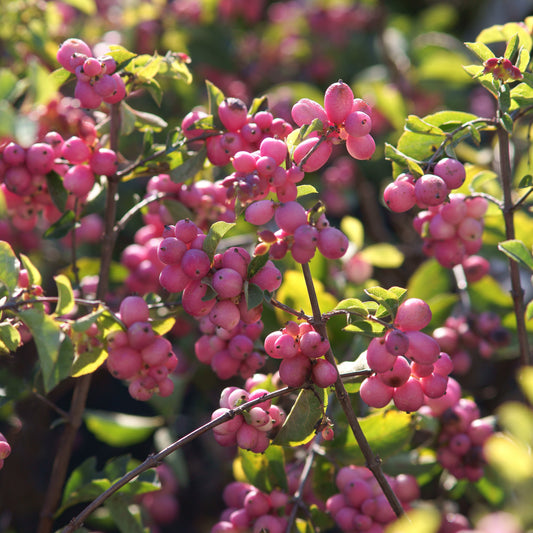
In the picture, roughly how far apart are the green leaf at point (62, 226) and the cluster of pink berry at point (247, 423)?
422mm

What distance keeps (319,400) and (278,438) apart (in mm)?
72

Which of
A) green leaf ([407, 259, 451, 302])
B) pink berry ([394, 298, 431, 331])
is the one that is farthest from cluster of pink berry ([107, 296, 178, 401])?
green leaf ([407, 259, 451, 302])

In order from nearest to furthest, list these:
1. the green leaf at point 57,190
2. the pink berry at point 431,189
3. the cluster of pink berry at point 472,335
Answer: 1. the pink berry at point 431,189
2. the green leaf at point 57,190
3. the cluster of pink berry at point 472,335

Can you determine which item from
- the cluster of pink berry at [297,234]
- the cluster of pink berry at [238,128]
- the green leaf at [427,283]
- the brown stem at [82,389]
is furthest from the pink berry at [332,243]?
the green leaf at [427,283]

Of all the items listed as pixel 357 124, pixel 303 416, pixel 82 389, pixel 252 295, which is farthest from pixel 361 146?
pixel 82 389

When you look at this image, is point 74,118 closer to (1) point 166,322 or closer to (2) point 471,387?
(1) point 166,322

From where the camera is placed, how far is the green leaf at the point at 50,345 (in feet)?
2.30

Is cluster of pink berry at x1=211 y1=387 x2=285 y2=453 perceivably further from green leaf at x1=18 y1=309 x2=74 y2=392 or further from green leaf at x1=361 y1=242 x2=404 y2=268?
green leaf at x1=361 y1=242 x2=404 y2=268

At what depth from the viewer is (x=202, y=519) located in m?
1.65

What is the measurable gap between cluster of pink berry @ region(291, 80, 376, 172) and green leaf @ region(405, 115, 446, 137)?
106 mm

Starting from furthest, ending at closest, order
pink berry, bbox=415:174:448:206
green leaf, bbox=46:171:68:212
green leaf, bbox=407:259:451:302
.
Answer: green leaf, bbox=407:259:451:302, green leaf, bbox=46:171:68:212, pink berry, bbox=415:174:448:206

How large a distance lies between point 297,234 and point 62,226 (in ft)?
1.66

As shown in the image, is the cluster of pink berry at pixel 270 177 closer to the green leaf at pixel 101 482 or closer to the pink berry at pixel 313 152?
the pink berry at pixel 313 152

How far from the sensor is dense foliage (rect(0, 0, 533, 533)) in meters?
0.77
